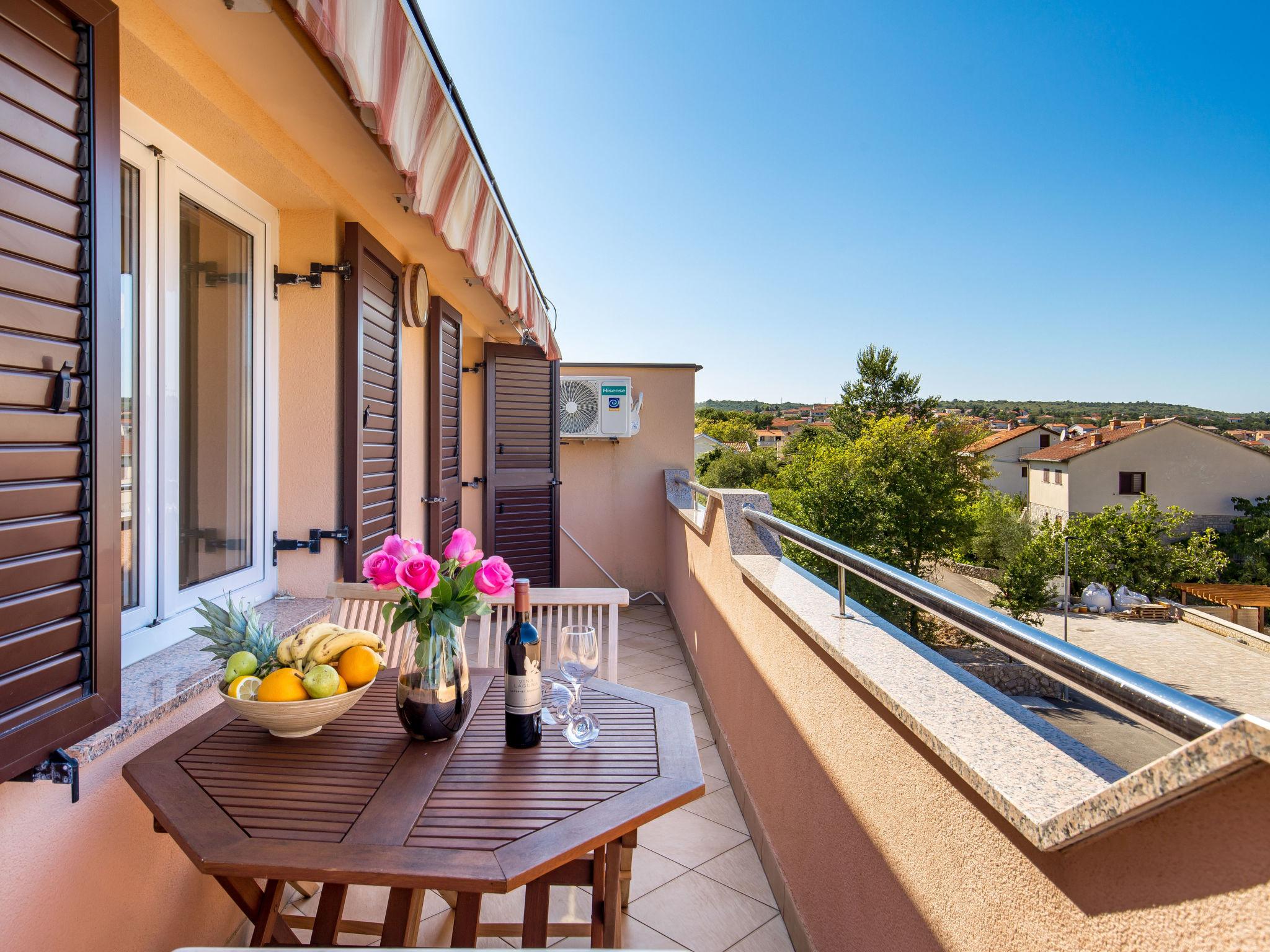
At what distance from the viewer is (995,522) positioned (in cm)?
3362

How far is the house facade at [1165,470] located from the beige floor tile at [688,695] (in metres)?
30.8

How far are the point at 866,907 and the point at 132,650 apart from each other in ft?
5.31

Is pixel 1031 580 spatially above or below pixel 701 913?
below

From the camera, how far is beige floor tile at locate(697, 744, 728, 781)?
267 cm

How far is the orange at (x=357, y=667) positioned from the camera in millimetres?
1342

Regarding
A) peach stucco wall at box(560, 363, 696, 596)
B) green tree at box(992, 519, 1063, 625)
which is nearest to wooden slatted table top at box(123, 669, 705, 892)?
peach stucco wall at box(560, 363, 696, 596)

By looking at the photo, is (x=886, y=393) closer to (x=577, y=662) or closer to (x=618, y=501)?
(x=618, y=501)

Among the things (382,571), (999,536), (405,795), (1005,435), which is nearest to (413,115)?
(382,571)

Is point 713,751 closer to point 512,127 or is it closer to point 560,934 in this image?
point 560,934

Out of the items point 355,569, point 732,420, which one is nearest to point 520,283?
point 355,569

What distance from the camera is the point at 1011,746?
0.89m

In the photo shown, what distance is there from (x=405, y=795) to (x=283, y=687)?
0.33 m

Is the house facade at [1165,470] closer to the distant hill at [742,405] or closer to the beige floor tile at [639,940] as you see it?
the distant hill at [742,405]

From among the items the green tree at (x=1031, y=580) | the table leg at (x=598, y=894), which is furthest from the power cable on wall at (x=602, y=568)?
the green tree at (x=1031, y=580)
